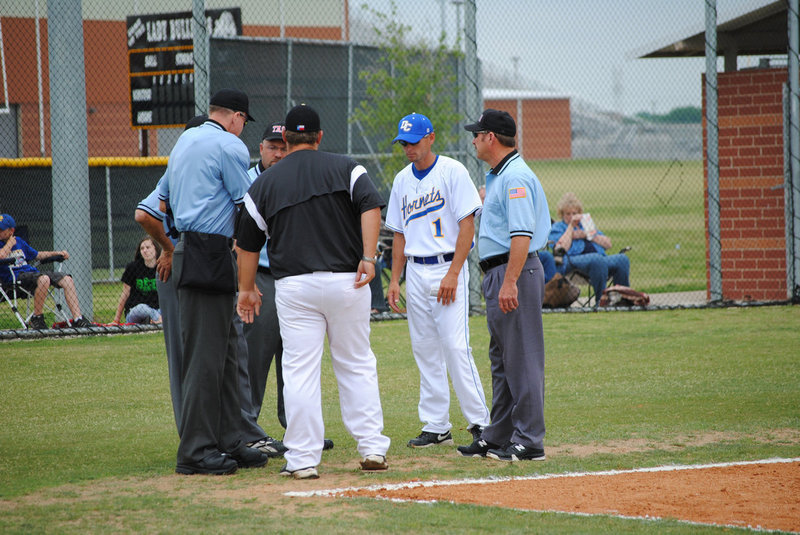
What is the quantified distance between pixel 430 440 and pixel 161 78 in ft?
27.3

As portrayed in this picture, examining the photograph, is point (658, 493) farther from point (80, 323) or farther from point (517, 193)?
point (80, 323)

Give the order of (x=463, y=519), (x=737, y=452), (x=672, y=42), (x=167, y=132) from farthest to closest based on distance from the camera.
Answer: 1. (x=167, y=132)
2. (x=672, y=42)
3. (x=737, y=452)
4. (x=463, y=519)

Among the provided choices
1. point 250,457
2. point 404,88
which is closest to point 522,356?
point 250,457

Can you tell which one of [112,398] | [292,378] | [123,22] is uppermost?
[123,22]

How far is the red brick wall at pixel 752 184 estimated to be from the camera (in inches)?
486

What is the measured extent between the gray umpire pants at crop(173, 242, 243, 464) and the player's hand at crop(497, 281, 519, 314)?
1.55 metres

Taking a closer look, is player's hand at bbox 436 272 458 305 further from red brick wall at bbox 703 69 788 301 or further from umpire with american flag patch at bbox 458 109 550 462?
red brick wall at bbox 703 69 788 301

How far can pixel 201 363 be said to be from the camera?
17.5 ft

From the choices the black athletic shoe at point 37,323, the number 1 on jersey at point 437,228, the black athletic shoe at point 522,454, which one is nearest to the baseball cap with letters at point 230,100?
the number 1 on jersey at point 437,228

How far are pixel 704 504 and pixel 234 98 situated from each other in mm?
3380

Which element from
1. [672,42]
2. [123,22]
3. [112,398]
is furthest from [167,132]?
[112,398]

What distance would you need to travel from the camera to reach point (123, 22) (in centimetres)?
2275

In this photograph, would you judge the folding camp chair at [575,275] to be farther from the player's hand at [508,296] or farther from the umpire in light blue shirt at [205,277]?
the umpire in light blue shirt at [205,277]

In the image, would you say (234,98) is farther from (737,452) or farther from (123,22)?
(123,22)
